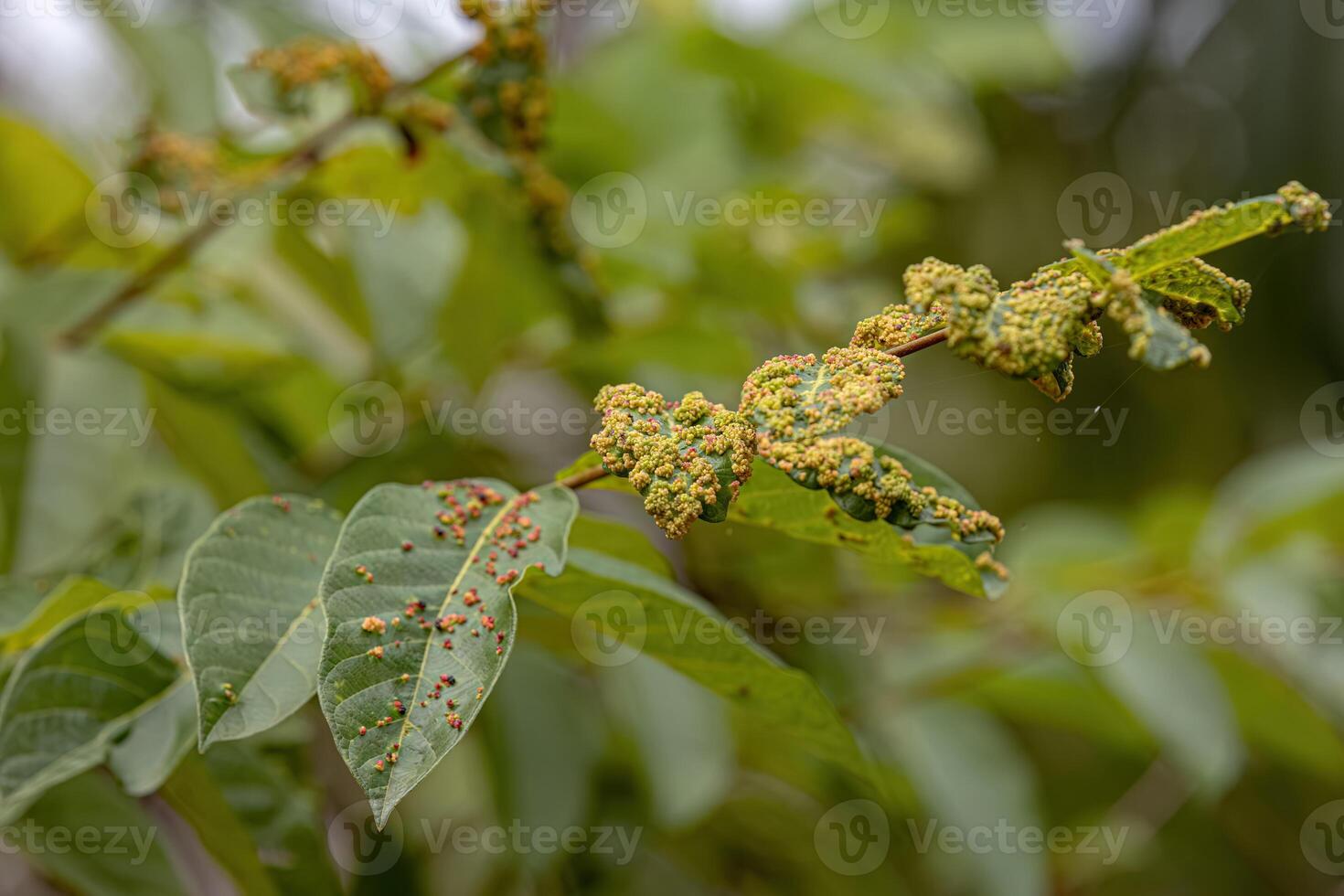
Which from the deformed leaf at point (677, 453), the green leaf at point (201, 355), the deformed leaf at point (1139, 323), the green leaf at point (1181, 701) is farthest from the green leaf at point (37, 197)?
the green leaf at point (1181, 701)

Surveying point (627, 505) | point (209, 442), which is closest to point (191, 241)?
point (209, 442)

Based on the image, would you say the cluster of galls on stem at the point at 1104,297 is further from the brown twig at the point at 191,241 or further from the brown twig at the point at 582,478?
the brown twig at the point at 191,241

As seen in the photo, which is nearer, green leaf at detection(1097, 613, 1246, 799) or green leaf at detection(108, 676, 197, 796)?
green leaf at detection(108, 676, 197, 796)

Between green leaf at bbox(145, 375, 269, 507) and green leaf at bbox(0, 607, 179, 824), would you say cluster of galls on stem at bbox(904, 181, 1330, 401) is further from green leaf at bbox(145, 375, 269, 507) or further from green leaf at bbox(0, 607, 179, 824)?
green leaf at bbox(145, 375, 269, 507)

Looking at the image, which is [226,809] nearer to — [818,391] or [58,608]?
[58,608]

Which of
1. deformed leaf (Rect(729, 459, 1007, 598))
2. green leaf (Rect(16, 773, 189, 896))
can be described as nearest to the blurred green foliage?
green leaf (Rect(16, 773, 189, 896))

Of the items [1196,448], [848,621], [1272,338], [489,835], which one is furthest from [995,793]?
[1272,338]

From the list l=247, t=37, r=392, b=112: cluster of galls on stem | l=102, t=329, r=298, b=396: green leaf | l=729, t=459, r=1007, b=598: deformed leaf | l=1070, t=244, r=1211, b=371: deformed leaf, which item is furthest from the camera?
l=102, t=329, r=298, b=396: green leaf
